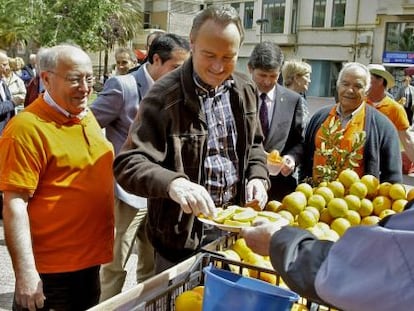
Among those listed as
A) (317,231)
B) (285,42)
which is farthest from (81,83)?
(285,42)

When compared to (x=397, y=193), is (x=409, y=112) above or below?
below

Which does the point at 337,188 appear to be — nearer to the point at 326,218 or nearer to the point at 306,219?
the point at 326,218

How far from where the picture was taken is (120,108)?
331 cm

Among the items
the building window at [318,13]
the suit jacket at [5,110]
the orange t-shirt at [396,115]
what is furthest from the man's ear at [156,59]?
the building window at [318,13]

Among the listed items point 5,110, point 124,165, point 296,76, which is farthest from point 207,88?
point 5,110

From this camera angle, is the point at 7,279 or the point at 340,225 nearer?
the point at 340,225

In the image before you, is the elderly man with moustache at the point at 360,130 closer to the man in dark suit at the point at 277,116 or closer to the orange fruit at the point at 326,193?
the man in dark suit at the point at 277,116

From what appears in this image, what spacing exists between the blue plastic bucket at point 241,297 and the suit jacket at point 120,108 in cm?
178

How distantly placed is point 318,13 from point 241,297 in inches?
1379

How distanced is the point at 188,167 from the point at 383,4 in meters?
31.3

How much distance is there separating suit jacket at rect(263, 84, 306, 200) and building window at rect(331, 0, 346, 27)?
31322mm

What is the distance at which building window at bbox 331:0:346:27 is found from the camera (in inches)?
1297

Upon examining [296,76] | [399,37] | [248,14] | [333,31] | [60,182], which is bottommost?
[60,182]

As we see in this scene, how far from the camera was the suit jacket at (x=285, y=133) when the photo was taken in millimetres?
3430
